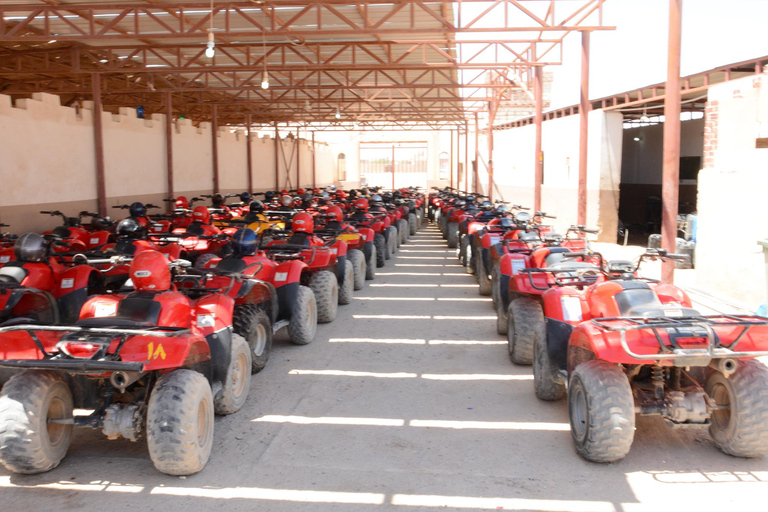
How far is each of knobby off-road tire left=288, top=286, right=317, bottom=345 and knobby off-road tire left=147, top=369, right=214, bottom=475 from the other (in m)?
3.04

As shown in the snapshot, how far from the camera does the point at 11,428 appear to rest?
3.76 meters

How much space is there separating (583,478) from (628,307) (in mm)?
1113

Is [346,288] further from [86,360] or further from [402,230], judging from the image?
[402,230]

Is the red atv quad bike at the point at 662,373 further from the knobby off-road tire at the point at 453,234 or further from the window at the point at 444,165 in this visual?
the window at the point at 444,165

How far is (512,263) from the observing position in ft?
24.5

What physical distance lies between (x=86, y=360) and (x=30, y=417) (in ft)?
1.73

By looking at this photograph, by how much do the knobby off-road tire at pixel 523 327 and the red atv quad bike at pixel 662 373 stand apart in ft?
5.51

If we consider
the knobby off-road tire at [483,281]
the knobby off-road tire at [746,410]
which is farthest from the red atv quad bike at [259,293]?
the knobby off-road tire at [746,410]

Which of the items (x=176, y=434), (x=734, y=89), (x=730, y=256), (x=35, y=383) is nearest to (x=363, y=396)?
(x=176, y=434)

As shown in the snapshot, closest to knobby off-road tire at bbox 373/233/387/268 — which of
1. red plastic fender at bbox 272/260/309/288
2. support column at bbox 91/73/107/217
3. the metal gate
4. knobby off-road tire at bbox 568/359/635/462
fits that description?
support column at bbox 91/73/107/217

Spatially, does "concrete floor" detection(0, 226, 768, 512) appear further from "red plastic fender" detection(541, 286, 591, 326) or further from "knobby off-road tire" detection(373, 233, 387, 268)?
"knobby off-road tire" detection(373, 233, 387, 268)

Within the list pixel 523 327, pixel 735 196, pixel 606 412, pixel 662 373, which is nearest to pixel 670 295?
pixel 662 373

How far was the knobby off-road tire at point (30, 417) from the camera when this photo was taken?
A: 3764 millimetres

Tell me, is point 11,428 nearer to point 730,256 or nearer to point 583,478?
point 583,478
